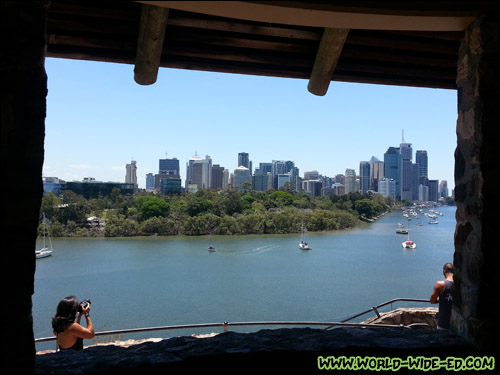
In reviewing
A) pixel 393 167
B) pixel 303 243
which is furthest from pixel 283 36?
pixel 393 167

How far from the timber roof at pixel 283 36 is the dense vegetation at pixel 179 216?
32.9m

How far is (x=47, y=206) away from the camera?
33562 mm

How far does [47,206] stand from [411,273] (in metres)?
29.9

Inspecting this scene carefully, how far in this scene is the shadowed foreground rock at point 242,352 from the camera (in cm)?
131

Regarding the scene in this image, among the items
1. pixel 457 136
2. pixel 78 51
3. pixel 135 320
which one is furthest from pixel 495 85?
pixel 135 320

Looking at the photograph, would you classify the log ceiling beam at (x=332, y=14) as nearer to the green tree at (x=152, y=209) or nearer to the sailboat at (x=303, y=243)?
the sailboat at (x=303, y=243)

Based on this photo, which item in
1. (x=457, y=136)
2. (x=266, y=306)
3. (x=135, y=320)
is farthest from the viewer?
(x=266, y=306)

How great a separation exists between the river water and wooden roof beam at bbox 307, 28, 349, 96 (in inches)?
359

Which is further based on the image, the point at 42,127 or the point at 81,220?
the point at 81,220

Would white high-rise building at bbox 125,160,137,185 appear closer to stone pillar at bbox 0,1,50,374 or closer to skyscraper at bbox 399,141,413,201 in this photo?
skyscraper at bbox 399,141,413,201

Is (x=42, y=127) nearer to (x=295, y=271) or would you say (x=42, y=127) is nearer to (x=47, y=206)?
(x=295, y=271)

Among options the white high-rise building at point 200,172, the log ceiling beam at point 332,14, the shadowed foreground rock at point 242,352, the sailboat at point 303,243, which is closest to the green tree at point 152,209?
the sailboat at point 303,243

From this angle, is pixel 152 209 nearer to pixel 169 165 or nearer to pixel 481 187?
pixel 481 187

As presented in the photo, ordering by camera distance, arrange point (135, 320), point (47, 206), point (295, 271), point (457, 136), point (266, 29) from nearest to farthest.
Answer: point (457, 136) < point (266, 29) < point (135, 320) < point (295, 271) < point (47, 206)
